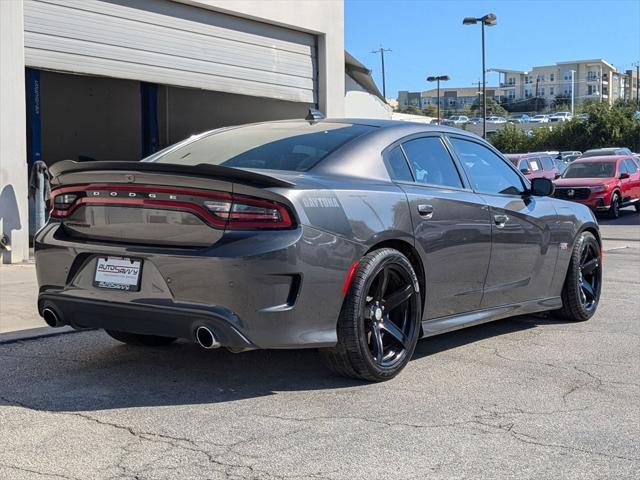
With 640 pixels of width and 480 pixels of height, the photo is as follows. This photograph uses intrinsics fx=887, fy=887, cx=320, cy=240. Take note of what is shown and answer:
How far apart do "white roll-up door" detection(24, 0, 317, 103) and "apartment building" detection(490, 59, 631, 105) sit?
134153 mm

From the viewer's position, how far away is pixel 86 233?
4.95 m

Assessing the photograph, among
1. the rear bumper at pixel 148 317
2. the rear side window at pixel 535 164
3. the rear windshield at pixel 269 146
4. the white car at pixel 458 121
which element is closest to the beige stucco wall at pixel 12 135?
the rear windshield at pixel 269 146

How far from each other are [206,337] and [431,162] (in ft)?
6.98

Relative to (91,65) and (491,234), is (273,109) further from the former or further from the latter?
(491,234)

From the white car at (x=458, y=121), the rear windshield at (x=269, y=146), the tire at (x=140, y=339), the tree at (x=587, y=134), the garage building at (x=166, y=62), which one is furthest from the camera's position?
the white car at (x=458, y=121)

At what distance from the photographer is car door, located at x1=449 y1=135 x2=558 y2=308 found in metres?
6.09

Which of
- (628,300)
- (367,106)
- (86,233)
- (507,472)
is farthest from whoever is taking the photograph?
(367,106)

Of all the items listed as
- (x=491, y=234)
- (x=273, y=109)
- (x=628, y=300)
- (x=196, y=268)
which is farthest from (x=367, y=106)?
(x=196, y=268)

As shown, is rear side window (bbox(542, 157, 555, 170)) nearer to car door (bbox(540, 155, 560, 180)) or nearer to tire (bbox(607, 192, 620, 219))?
car door (bbox(540, 155, 560, 180))

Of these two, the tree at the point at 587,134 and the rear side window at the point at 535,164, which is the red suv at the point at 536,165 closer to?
the rear side window at the point at 535,164

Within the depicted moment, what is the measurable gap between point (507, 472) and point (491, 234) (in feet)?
8.18

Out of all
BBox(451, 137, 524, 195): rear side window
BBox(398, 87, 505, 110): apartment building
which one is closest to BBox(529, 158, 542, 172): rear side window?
BBox(451, 137, 524, 195): rear side window

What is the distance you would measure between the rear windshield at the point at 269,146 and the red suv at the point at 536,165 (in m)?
21.2

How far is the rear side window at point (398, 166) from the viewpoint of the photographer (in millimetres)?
5453
